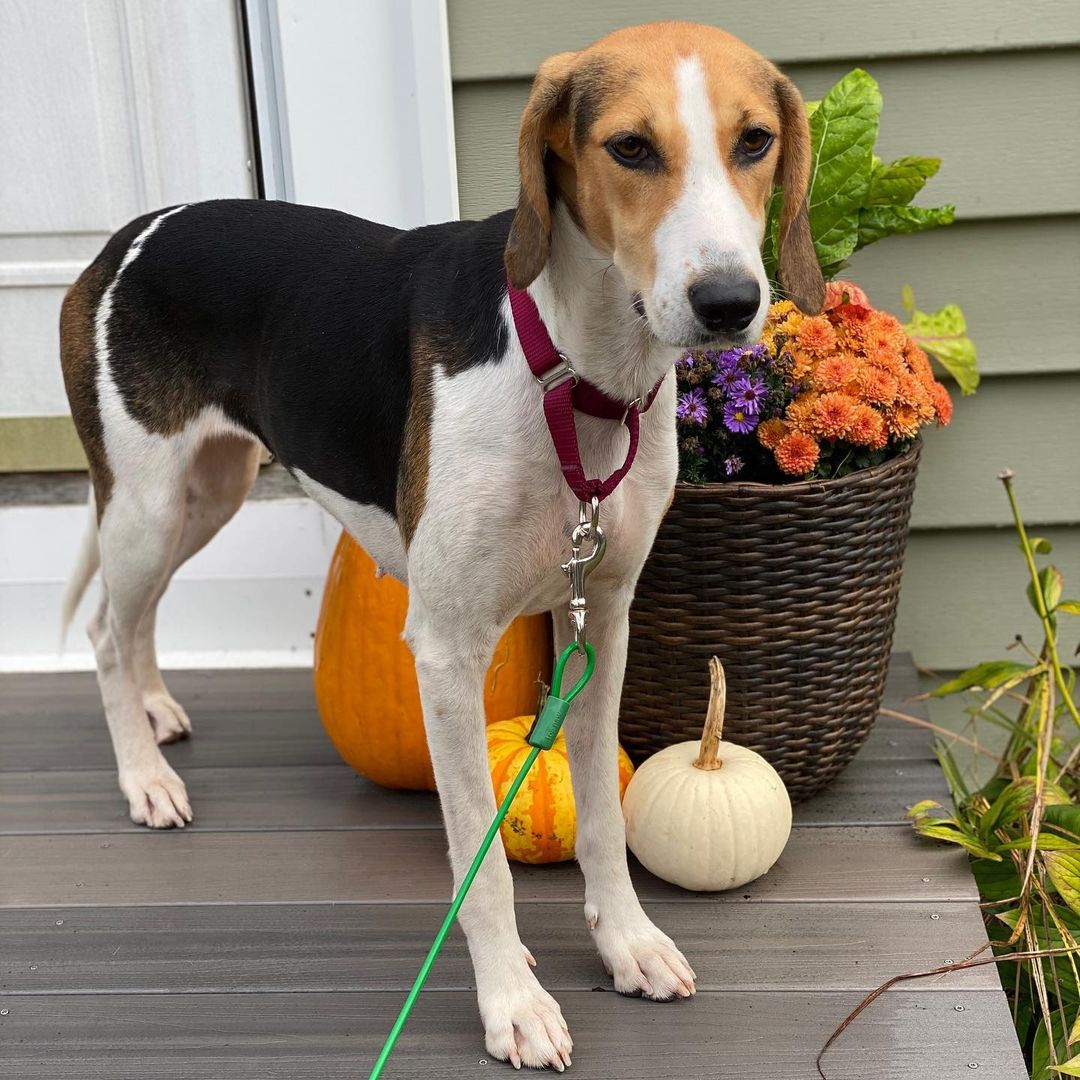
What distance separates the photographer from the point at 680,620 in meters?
2.53

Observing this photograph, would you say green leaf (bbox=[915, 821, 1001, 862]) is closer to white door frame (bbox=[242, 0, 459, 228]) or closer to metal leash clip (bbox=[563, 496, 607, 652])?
metal leash clip (bbox=[563, 496, 607, 652])

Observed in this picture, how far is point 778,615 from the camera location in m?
2.48

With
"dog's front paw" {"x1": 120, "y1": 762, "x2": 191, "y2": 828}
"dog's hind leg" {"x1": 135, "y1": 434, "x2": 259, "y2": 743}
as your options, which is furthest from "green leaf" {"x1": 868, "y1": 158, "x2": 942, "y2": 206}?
"dog's front paw" {"x1": 120, "y1": 762, "x2": 191, "y2": 828}

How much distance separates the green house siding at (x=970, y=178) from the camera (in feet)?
9.50

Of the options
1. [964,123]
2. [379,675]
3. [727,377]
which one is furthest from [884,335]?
[379,675]

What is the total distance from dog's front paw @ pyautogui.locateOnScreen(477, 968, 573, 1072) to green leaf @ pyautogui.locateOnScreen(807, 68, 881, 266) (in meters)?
1.60

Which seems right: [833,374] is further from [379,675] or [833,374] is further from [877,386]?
[379,675]

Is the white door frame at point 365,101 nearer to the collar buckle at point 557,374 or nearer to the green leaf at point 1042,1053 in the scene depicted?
the collar buckle at point 557,374

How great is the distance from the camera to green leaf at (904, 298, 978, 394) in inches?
117

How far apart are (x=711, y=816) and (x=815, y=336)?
0.98 m

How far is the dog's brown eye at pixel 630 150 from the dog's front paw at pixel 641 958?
1.27 m

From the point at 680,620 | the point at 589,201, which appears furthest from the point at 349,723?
the point at 589,201

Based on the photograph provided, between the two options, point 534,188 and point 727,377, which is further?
point 727,377

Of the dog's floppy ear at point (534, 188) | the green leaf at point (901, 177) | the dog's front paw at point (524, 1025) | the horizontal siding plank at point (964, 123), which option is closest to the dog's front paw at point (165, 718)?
the dog's front paw at point (524, 1025)
